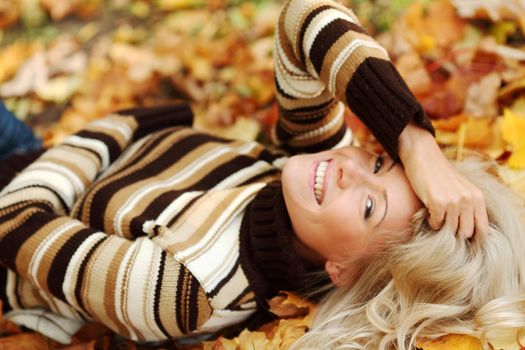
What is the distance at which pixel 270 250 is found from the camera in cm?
186

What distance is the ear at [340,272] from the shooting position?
1.84m

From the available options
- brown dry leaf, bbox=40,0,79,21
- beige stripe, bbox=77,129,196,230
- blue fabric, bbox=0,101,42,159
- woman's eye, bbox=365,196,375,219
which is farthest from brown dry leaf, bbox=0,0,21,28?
woman's eye, bbox=365,196,375,219

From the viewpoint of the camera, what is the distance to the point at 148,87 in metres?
2.96

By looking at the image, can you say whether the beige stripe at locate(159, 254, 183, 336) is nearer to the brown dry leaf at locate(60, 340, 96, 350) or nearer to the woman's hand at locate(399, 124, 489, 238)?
the brown dry leaf at locate(60, 340, 96, 350)

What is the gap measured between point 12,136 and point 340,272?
135 cm

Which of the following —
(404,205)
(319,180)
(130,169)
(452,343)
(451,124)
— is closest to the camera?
(452,343)

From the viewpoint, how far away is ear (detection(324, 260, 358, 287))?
1836 millimetres

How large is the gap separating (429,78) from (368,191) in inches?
40.7

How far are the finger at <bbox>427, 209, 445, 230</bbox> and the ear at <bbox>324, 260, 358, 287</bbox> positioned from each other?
293 millimetres

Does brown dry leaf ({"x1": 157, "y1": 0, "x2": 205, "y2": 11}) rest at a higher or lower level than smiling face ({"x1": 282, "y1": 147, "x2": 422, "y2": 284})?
higher

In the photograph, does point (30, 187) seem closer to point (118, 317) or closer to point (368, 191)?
point (118, 317)

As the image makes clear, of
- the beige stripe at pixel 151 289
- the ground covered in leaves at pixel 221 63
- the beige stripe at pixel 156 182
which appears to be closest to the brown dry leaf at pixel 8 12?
the ground covered in leaves at pixel 221 63

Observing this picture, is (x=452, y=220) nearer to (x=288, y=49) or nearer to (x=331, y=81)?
(x=331, y=81)

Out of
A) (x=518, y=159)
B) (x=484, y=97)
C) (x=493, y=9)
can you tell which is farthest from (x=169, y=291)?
(x=493, y=9)
